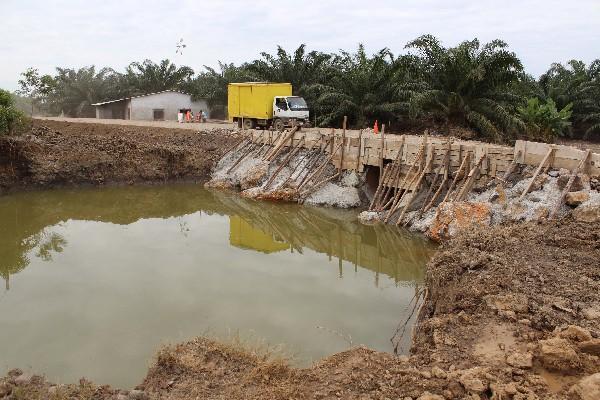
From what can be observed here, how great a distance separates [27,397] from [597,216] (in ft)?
33.8

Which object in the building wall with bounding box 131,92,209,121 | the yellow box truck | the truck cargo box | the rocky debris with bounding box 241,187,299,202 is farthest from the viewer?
the building wall with bounding box 131,92,209,121

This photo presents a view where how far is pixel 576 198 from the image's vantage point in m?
11.0

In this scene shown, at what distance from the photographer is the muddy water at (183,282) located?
25.5 feet

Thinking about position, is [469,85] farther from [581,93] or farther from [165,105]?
[165,105]

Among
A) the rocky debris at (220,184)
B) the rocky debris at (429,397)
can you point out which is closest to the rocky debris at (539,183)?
the rocky debris at (429,397)

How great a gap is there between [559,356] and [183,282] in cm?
750

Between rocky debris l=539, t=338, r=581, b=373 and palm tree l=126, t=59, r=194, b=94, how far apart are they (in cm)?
4072

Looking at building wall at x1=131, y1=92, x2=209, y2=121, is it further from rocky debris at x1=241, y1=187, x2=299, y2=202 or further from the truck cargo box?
rocky debris at x1=241, y1=187, x2=299, y2=202

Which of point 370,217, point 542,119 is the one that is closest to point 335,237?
point 370,217

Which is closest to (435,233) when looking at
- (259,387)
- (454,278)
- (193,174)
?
(454,278)

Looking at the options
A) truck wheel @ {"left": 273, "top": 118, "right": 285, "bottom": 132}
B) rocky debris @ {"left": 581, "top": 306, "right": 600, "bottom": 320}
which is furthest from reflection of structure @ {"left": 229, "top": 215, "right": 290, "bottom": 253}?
rocky debris @ {"left": 581, "top": 306, "right": 600, "bottom": 320}

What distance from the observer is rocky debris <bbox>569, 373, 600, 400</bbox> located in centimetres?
414

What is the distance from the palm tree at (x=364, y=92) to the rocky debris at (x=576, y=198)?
42.7 ft

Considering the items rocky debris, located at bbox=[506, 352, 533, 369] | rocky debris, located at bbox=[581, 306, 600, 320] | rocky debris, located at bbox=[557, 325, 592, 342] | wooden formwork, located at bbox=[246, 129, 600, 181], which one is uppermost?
wooden formwork, located at bbox=[246, 129, 600, 181]
